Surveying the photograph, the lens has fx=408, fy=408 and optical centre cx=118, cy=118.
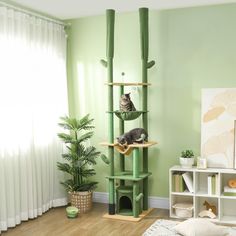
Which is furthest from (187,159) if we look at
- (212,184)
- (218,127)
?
(218,127)

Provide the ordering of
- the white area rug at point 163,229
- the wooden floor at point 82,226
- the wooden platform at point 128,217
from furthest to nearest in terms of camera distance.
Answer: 1. the wooden platform at point 128,217
2. the wooden floor at point 82,226
3. the white area rug at point 163,229

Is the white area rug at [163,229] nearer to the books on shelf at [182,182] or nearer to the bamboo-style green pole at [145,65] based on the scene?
the books on shelf at [182,182]

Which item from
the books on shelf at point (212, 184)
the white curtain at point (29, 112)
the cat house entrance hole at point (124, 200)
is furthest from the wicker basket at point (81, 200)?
the books on shelf at point (212, 184)

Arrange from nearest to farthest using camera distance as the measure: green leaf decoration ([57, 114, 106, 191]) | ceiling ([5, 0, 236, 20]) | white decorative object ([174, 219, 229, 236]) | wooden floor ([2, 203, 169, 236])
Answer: white decorative object ([174, 219, 229, 236])
wooden floor ([2, 203, 169, 236])
ceiling ([5, 0, 236, 20])
green leaf decoration ([57, 114, 106, 191])

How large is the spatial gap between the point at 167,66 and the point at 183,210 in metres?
1.68

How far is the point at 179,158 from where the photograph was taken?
189 inches

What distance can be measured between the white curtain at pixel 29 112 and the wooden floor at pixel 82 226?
0.13m

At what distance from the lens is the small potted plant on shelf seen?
456cm

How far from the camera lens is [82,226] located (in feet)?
14.1

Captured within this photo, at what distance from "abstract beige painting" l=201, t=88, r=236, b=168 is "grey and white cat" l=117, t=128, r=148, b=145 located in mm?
689

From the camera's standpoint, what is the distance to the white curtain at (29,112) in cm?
418

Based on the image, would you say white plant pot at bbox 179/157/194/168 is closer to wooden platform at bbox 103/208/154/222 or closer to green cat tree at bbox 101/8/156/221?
green cat tree at bbox 101/8/156/221

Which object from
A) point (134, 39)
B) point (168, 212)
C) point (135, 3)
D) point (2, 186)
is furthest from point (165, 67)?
point (2, 186)

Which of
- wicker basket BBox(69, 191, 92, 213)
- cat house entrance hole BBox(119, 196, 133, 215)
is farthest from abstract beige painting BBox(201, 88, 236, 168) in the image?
wicker basket BBox(69, 191, 92, 213)
